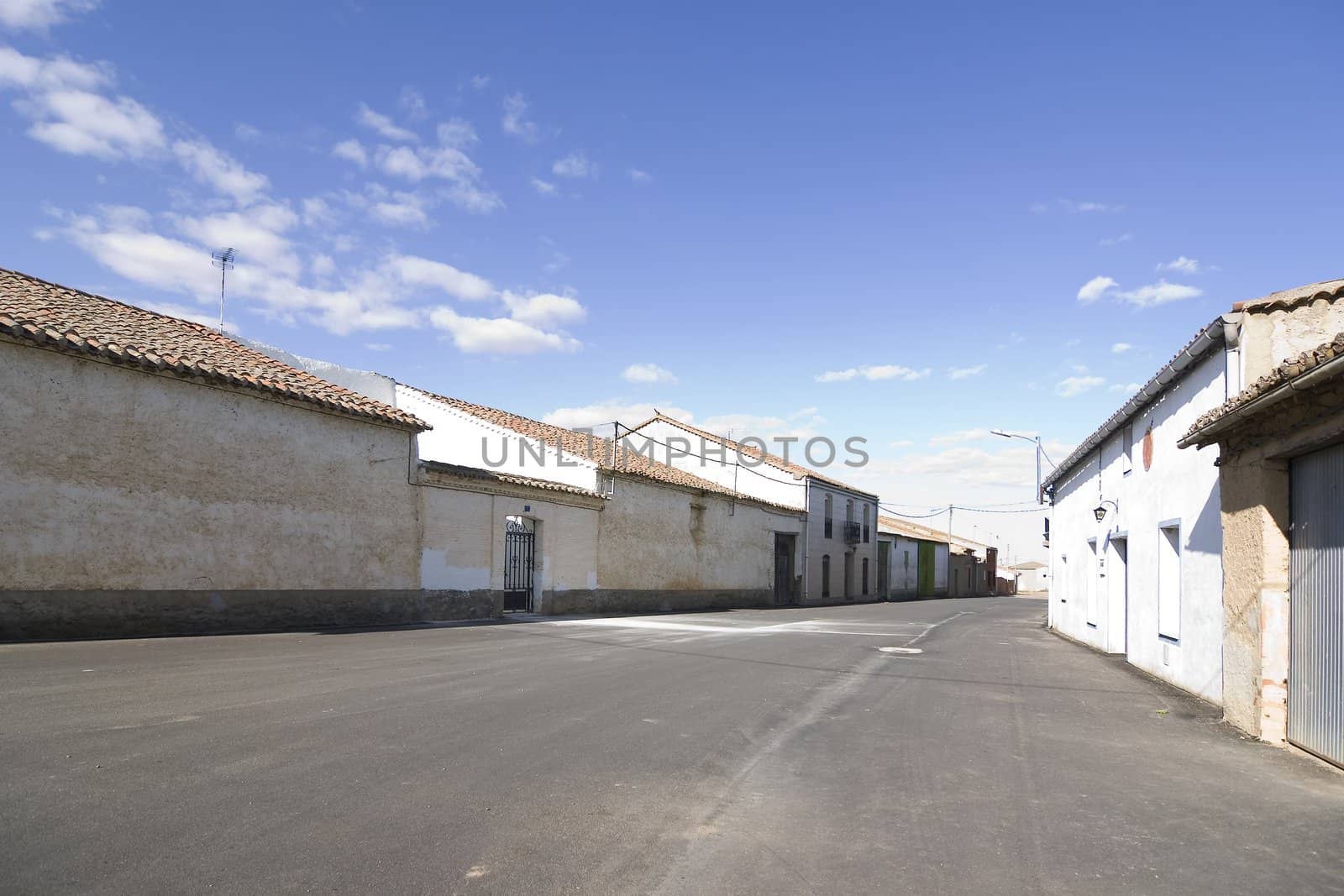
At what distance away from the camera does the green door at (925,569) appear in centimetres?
6094

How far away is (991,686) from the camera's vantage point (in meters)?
10.5

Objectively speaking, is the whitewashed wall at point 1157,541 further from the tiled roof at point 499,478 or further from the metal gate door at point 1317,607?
the tiled roof at point 499,478

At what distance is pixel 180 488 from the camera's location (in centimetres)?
1364

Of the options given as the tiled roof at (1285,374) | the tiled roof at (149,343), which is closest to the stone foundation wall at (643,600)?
the tiled roof at (149,343)

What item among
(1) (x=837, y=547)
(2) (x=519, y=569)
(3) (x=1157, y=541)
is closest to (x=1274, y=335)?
(3) (x=1157, y=541)

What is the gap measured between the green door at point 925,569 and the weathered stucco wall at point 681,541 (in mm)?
27222

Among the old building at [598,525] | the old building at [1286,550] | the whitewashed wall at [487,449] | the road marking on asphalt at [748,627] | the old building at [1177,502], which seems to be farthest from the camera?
the whitewashed wall at [487,449]

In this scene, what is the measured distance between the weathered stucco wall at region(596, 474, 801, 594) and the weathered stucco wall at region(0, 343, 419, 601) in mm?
8659

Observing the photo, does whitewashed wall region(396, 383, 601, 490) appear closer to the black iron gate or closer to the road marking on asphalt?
the black iron gate

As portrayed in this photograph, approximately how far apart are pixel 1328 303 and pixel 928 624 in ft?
52.8

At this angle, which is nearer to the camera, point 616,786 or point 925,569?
point 616,786

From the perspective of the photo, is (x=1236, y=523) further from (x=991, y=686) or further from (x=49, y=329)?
(x=49, y=329)

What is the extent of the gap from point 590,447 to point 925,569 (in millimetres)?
39465

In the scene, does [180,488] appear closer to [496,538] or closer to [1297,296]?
[496,538]
